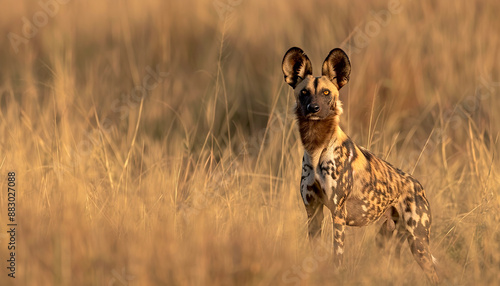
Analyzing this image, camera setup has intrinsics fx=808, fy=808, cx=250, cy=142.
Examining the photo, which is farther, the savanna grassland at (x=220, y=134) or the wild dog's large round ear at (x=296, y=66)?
the wild dog's large round ear at (x=296, y=66)

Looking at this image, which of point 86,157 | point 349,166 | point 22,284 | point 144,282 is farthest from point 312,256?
point 86,157

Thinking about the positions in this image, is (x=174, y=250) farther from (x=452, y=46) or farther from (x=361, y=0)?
(x=361, y=0)

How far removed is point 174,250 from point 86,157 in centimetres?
239

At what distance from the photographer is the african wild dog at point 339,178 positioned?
4.57 m

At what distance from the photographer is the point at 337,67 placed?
4727 mm

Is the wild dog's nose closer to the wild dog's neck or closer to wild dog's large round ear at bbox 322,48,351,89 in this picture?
the wild dog's neck

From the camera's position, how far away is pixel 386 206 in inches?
190

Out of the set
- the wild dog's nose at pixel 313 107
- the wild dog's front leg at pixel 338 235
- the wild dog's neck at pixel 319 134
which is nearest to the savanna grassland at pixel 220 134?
the wild dog's front leg at pixel 338 235

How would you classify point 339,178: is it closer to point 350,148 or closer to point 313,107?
point 350,148

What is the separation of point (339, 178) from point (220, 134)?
3855mm

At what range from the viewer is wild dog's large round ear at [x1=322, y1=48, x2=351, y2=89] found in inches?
184

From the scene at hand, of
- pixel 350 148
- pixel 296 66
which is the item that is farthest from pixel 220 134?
pixel 350 148

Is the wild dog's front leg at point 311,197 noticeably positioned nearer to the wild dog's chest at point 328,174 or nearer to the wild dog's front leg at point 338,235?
the wild dog's chest at point 328,174

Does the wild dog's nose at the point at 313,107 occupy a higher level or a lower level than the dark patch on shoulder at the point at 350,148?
higher
